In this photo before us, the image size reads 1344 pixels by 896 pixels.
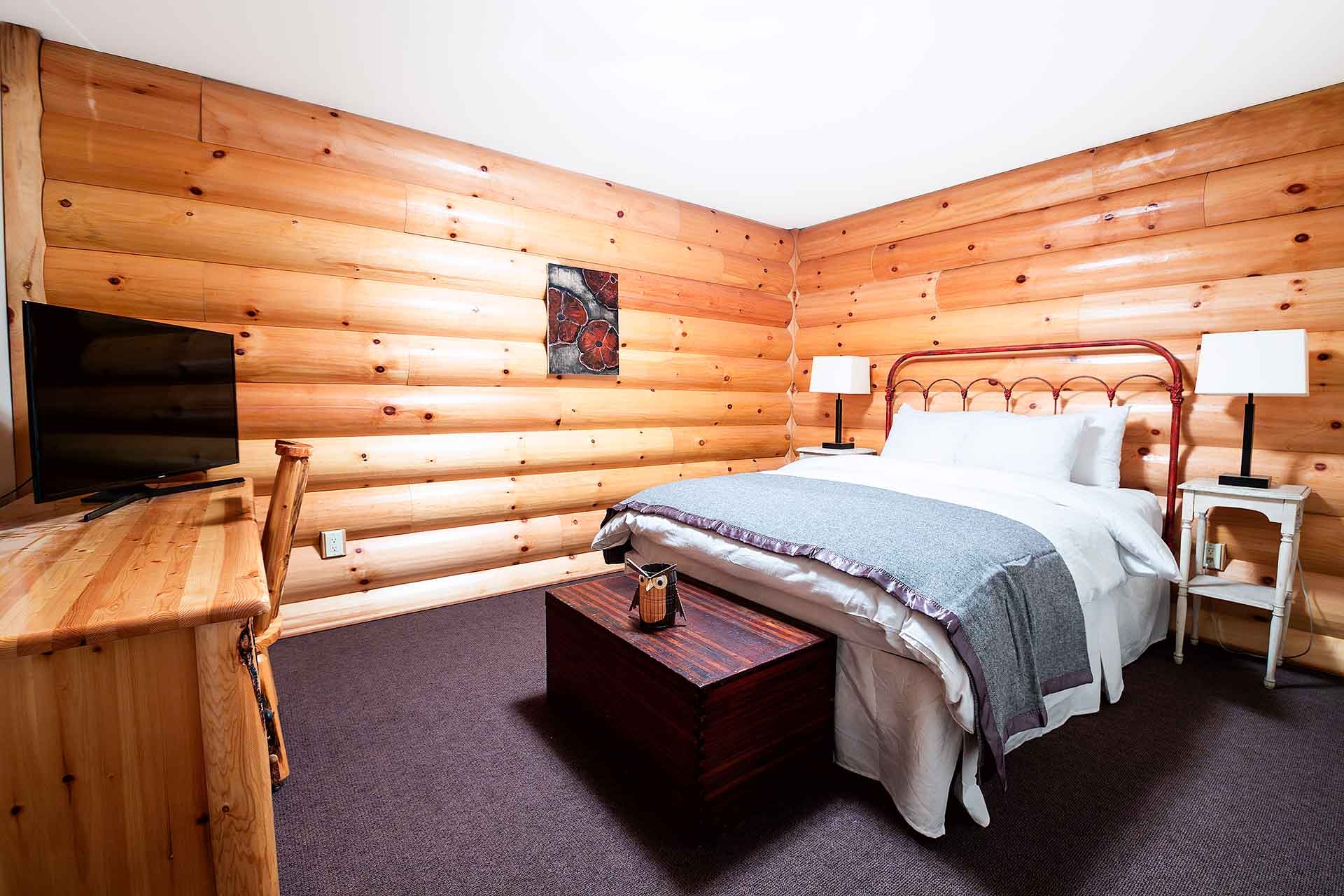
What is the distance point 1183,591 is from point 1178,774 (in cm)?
107

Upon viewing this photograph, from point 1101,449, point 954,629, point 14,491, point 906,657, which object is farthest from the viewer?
point 1101,449

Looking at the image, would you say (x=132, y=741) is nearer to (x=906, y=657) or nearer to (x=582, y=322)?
(x=906, y=657)

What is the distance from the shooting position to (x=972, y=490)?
2566mm

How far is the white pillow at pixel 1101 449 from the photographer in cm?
295

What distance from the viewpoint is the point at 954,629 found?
1546 mm

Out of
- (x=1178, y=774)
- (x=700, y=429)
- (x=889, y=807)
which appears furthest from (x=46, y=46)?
(x=1178, y=774)

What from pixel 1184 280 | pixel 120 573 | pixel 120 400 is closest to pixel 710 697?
pixel 120 573

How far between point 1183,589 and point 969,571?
1678 mm

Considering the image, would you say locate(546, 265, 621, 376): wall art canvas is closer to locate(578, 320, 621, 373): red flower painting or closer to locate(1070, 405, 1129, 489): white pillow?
locate(578, 320, 621, 373): red flower painting

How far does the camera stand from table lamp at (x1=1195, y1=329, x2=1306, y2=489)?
7.80 feet

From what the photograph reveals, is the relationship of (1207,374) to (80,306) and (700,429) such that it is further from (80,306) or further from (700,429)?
(80,306)

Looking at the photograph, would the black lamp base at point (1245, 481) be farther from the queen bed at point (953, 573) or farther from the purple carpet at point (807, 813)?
the purple carpet at point (807, 813)

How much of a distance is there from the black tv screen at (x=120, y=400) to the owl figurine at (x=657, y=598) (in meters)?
1.65

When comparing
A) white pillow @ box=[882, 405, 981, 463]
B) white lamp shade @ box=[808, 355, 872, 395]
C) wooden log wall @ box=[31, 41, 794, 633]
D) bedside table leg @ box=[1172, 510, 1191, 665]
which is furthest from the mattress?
white lamp shade @ box=[808, 355, 872, 395]
